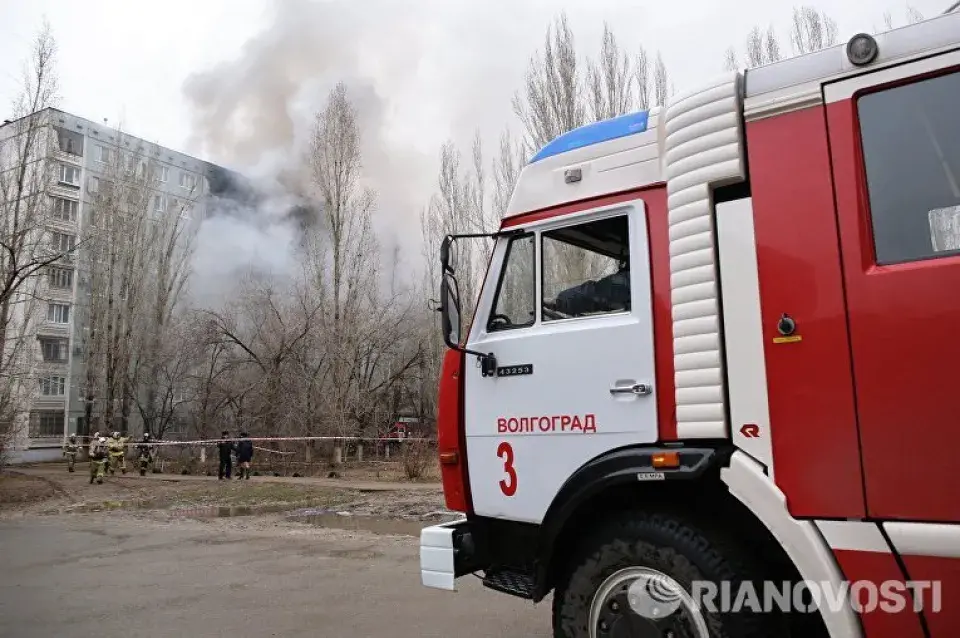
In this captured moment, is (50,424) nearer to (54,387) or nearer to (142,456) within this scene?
(54,387)

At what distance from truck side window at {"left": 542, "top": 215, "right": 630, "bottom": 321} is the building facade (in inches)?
942

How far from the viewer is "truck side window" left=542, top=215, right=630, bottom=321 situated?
3254 millimetres

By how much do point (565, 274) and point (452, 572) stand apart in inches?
68.0

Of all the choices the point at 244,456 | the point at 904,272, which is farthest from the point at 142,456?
the point at 904,272

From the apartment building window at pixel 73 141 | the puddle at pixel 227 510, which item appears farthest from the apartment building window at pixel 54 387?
the puddle at pixel 227 510

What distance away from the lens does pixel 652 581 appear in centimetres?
278

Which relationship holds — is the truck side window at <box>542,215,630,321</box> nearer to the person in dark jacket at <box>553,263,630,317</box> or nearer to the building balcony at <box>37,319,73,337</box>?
the person in dark jacket at <box>553,263,630,317</box>

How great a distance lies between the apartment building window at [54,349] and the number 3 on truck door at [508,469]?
3983 centimetres

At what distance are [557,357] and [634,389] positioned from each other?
0.46 metres

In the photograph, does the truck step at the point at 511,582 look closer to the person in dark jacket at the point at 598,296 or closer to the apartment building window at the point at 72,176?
the person in dark jacket at the point at 598,296

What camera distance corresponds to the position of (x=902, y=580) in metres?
2.27

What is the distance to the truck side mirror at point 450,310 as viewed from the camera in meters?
3.50

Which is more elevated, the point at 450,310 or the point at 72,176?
the point at 72,176

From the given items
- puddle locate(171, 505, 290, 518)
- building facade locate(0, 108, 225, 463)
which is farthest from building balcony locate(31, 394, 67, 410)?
puddle locate(171, 505, 290, 518)
